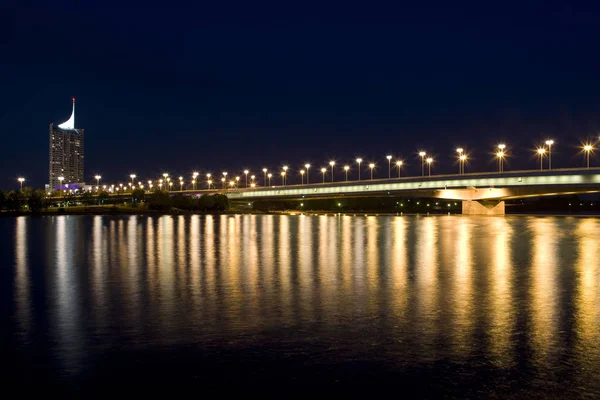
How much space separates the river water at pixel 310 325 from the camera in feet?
31.4

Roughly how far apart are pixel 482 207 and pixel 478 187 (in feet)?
18.5

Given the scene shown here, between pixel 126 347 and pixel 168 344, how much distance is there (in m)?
0.81

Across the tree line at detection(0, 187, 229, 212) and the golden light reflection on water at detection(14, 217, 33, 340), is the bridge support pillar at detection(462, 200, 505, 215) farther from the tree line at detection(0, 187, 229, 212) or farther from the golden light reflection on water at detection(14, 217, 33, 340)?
the golden light reflection on water at detection(14, 217, 33, 340)

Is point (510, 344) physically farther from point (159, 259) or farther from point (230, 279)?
point (159, 259)

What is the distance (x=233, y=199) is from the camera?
Result: 16550 centimetres

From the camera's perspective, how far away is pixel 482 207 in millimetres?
115562

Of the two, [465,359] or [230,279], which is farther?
[230,279]

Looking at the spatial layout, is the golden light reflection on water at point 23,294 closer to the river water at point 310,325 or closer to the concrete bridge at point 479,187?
the river water at point 310,325

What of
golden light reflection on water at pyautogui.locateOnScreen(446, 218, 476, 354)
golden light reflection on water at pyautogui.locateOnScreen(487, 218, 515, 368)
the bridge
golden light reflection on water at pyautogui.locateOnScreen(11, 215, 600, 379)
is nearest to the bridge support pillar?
the bridge

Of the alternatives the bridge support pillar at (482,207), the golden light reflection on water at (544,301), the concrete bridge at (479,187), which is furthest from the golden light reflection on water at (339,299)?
the bridge support pillar at (482,207)

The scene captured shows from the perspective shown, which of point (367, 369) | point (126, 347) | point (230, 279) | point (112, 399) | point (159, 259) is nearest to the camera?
point (112, 399)

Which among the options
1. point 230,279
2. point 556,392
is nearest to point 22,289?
point 230,279

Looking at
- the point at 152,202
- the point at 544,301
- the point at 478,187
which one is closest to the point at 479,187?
the point at 478,187

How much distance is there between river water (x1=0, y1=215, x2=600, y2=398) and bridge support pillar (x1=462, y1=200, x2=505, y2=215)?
9092 centimetres
